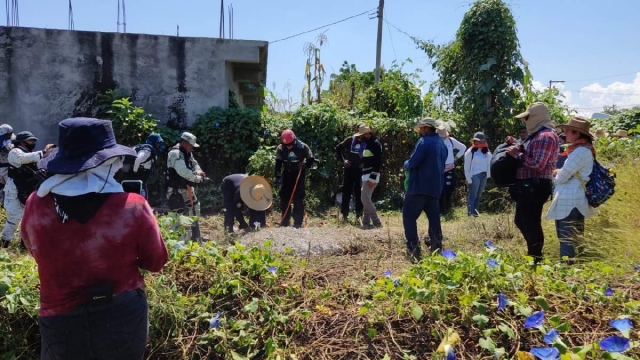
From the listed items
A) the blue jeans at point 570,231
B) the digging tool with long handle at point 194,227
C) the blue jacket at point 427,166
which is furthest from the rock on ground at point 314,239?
the blue jeans at point 570,231

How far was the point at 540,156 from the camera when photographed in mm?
4238

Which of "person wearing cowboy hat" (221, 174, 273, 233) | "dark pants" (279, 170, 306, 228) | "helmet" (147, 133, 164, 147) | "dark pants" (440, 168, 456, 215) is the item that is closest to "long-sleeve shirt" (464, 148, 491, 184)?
"dark pants" (440, 168, 456, 215)

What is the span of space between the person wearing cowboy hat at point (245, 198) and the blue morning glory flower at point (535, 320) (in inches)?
198

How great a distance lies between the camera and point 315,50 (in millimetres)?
16516

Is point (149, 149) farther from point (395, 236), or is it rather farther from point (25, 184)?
point (395, 236)

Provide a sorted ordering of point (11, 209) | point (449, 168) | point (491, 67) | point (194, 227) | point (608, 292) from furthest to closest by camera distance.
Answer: point (491, 67)
point (449, 168)
point (194, 227)
point (11, 209)
point (608, 292)

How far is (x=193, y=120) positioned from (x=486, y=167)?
20.0 feet

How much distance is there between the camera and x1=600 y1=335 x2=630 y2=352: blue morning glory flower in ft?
6.29

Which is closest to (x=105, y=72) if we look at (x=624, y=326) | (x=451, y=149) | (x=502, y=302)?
(x=451, y=149)

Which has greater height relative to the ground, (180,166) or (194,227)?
(180,166)

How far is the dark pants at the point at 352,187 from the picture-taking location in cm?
838

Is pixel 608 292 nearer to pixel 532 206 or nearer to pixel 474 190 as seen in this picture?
pixel 532 206

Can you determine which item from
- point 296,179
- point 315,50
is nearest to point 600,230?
point 296,179

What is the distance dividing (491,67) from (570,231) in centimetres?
769
